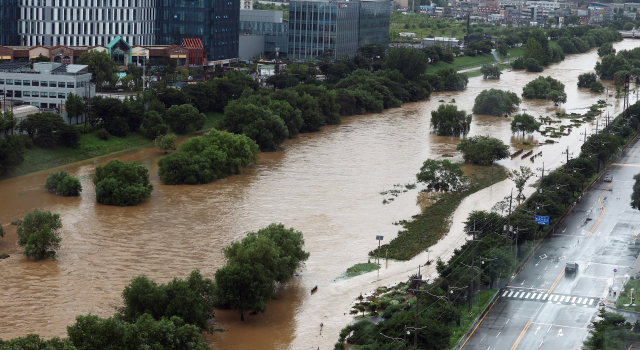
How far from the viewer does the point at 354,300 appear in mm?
42750

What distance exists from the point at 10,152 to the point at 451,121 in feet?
144

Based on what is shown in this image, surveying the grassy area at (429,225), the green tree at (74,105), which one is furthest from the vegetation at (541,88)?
the green tree at (74,105)

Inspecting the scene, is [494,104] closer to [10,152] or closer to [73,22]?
[73,22]

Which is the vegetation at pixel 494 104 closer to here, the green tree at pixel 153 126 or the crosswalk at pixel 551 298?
the green tree at pixel 153 126

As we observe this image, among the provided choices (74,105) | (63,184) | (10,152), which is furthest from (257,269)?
(74,105)

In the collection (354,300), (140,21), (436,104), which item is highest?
(140,21)

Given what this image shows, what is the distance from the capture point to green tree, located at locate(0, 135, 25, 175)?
204 feet

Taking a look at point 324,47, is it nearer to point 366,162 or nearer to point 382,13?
point 382,13

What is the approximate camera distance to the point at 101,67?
94062 mm

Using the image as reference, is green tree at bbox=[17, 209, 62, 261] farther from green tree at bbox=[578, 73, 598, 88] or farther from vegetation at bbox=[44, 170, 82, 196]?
green tree at bbox=[578, 73, 598, 88]

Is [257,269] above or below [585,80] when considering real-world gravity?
below

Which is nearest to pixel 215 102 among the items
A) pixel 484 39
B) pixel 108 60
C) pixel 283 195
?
pixel 108 60

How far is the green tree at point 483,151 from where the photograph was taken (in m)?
74.0

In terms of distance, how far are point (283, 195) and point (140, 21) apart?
57331mm
